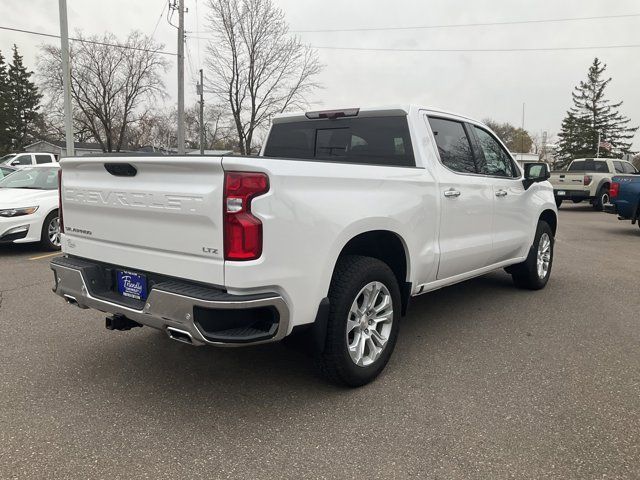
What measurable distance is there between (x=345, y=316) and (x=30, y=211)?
22.9ft

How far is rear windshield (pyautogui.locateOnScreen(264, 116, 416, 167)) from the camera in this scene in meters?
4.08

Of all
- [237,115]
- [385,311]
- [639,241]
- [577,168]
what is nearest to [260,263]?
[385,311]

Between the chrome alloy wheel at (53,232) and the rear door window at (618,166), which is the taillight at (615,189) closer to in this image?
the rear door window at (618,166)

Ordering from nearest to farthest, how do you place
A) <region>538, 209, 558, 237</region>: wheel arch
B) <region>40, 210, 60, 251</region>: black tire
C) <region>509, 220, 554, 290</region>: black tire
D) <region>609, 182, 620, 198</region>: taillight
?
<region>509, 220, 554, 290</region>: black tire
<region>538, 209, 558, 237</region>: wheel arch
<region>40, 210, 60, 251</region>: black tire
<region>609, 182, 620, 198</region>: taillight

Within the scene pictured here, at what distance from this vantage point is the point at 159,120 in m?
59.2

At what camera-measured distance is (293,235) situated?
8.97 ft

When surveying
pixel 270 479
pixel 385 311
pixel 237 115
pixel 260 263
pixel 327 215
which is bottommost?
pixel 270 479

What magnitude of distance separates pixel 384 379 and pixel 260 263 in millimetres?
1498

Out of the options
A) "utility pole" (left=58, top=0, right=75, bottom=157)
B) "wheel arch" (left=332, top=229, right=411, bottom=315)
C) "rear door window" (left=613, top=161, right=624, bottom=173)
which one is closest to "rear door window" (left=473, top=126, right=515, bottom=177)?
"wheel arch" (left=332, top=229, right=411, bottom=315)

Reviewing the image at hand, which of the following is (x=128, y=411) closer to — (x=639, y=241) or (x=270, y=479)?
(x=270, y=479)

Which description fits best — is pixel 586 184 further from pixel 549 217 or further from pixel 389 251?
pixel 389 251

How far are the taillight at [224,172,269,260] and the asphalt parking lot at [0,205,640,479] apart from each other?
1063 mm

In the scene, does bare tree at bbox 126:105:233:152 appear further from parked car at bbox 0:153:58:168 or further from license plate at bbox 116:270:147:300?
license plate at bbox 116:270:147:300

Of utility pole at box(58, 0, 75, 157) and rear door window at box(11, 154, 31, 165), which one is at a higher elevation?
utility pole at box(58, 0, 75, 157)
